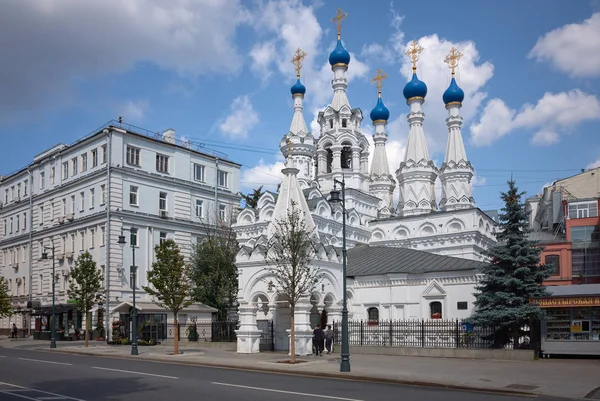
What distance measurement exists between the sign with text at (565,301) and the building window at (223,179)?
33870 millimetres

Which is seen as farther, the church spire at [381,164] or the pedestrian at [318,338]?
the church spire at [381,164]

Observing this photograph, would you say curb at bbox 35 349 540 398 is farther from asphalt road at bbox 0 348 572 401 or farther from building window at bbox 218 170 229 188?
building window at bbox 218 170 229 188

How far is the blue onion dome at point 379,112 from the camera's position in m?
61.9

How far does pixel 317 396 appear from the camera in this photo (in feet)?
47.1

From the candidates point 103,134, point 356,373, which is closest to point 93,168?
point 103,134

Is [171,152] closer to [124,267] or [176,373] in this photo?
[124,267]

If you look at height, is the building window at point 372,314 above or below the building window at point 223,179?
below

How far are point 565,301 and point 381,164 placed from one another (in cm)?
3905

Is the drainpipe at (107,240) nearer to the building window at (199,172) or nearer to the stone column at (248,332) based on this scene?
the building window at (199,172)

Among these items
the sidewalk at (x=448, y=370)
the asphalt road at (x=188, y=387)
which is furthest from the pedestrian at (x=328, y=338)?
the asphalt road at (x=188, y=387)

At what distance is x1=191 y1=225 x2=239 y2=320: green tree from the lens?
4284 cm

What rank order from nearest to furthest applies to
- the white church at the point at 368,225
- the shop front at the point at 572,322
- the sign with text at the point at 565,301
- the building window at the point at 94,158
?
the sign with text at the point at 565,301, the shop front at the point at 572,322, the white church at the point at 368,225, the building window at the point at 94,158

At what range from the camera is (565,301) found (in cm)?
2512

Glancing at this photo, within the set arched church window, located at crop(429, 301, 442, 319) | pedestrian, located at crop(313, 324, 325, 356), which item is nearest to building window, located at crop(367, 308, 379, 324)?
arched church window, located at crop(429, 301, 442, 319)
